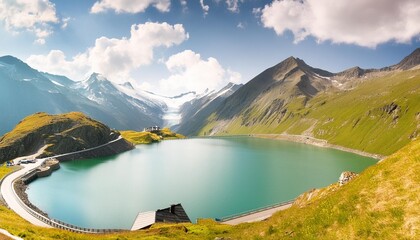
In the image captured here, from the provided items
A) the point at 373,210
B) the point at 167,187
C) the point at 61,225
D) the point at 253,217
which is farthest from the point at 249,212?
the point at 373,210

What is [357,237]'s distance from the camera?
740 inches

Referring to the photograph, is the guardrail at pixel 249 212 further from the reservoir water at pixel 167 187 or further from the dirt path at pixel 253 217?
the reservoir water at pixel 167 187

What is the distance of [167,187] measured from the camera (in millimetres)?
128375

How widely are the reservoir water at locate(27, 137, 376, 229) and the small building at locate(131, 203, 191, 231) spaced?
16.8 metres

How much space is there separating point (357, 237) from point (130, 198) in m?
102

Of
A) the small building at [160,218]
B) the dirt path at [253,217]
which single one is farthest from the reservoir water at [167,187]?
the small building at [160,218]

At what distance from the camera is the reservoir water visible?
97.2m

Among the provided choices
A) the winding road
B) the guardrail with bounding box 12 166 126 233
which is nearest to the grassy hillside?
the guardrail with bounding box 12 166 126 233

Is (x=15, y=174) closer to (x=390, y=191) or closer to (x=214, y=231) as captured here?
(x=214, y=231)

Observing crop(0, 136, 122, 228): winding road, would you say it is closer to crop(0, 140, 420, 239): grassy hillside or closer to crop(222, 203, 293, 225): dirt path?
crop(222, 203, 293, 225): dirt path

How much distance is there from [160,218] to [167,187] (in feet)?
200

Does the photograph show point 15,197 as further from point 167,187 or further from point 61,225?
point 167,187

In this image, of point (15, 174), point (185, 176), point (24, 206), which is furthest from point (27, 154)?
point (24, 206)

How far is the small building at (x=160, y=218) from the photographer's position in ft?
215
